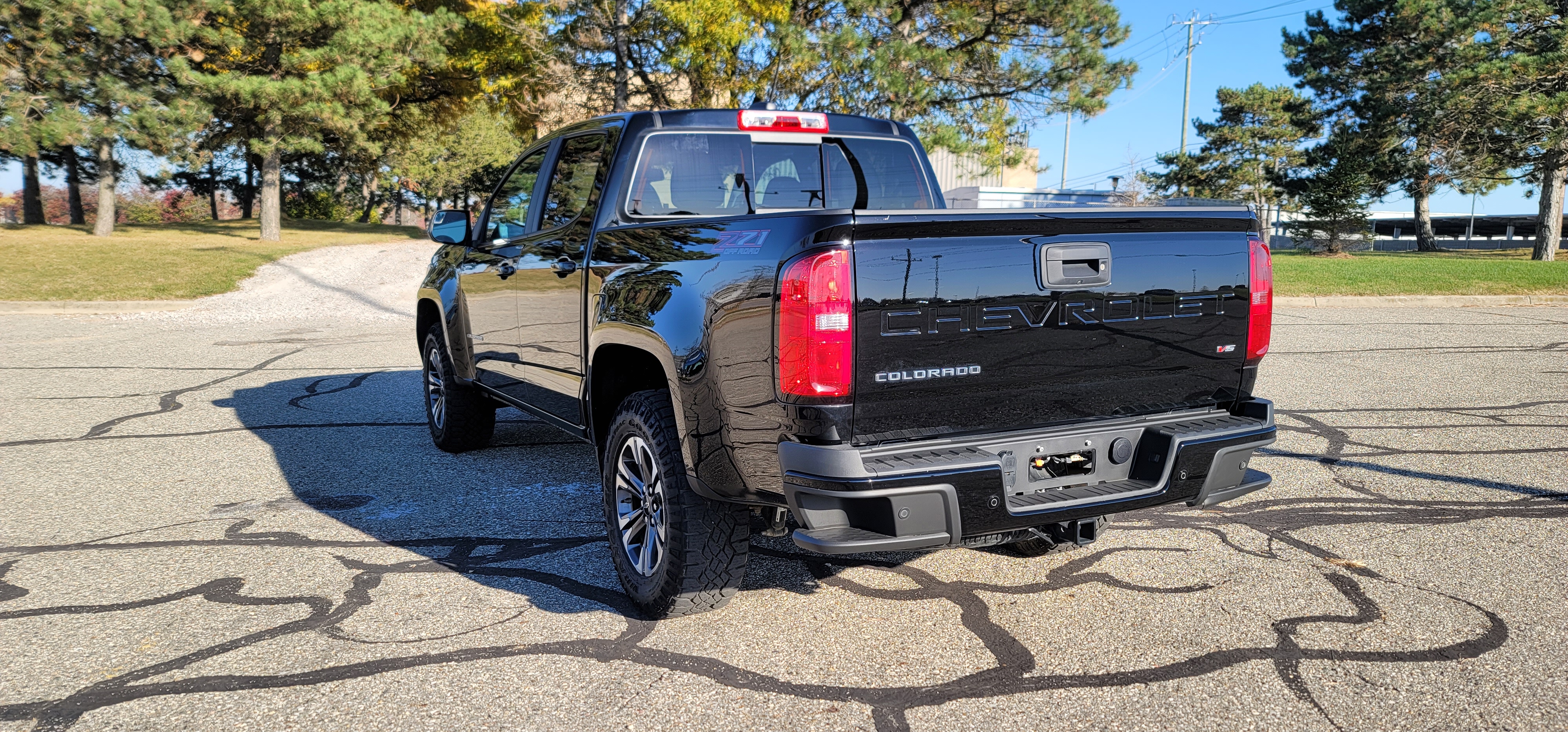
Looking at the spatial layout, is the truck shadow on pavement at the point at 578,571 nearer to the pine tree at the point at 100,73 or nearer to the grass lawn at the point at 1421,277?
the grass lawn at the point at 1421,277

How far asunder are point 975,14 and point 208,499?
22.6 metres

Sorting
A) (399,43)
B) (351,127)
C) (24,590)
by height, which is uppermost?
(399,43)

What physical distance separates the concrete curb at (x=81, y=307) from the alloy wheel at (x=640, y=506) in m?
15.7

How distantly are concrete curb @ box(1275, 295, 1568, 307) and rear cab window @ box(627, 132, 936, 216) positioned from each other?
14129 mm

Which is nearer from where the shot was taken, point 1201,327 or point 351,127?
point 1201,327

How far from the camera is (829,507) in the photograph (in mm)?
3006

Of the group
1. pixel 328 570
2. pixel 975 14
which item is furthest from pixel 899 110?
pixel 328 570

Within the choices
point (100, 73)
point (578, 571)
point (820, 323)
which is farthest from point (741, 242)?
point (100, 73)

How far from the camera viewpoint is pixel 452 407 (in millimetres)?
6379

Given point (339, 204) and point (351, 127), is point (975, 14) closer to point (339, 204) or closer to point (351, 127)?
point (351, 127)

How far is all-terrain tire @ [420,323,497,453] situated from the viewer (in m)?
6.35

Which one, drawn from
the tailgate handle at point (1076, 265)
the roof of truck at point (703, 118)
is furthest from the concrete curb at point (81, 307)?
the tailgate handle at point (1076, 265)

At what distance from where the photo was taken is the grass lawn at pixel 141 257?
709 inches

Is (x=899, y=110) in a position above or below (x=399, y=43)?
below
